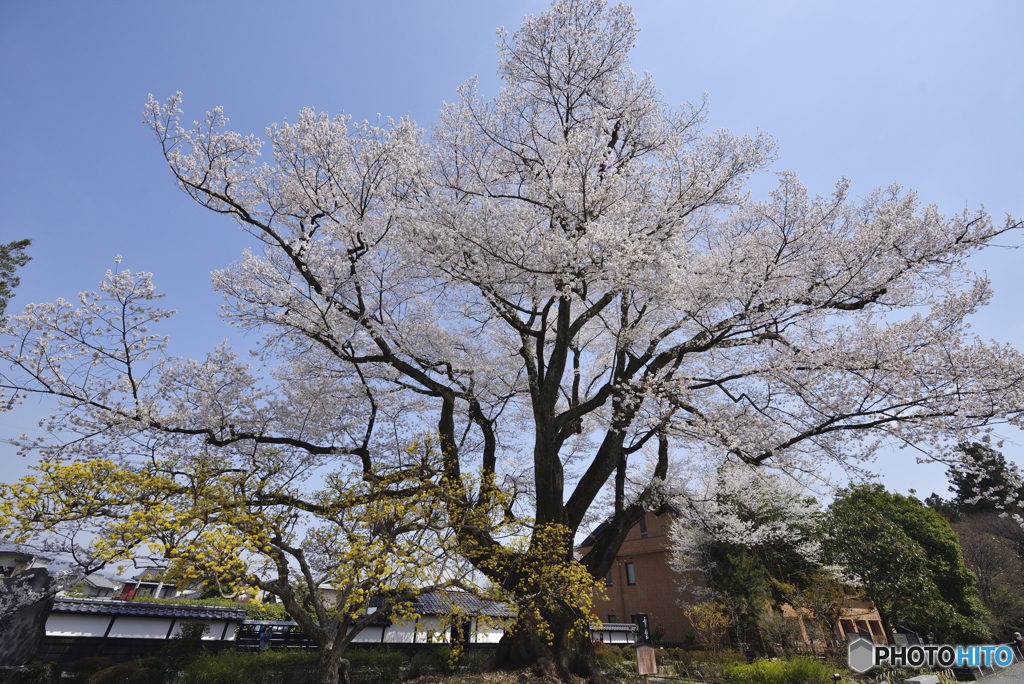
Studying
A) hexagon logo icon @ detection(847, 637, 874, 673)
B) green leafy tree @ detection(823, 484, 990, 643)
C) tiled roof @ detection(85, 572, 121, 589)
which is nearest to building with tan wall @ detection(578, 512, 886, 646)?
green leafy tree @ detection(823, 484, 990, 643)

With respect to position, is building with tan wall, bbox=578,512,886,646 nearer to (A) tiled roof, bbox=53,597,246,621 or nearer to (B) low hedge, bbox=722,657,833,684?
(B) low hedge, bbox=722,657,833,684

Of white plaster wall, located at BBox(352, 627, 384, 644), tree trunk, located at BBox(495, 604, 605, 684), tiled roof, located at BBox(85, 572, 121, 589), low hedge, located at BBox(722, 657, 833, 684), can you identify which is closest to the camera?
tree trunk, located at BBox(495, 604, 605, 684)

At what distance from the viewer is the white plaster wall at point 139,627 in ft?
40.5

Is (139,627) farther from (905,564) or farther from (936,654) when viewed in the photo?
(905,564)

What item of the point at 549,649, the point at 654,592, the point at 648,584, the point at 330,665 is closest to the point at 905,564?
the point at 654,592

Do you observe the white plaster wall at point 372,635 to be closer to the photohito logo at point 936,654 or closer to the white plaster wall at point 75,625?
the white plaster wall at point 75,625

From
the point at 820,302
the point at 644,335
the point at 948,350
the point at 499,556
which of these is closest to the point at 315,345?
the point at 499,556

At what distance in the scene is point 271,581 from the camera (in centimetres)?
656

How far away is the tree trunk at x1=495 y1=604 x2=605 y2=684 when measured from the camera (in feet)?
26.4

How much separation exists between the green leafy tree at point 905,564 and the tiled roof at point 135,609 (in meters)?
18.9

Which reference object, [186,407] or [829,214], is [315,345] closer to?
[186,407]

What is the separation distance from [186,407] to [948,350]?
549 inches

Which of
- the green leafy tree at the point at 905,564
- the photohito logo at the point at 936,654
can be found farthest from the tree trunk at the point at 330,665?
the green leafy tree at the point at 905,564

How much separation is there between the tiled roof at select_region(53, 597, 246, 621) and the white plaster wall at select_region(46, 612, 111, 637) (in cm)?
17
